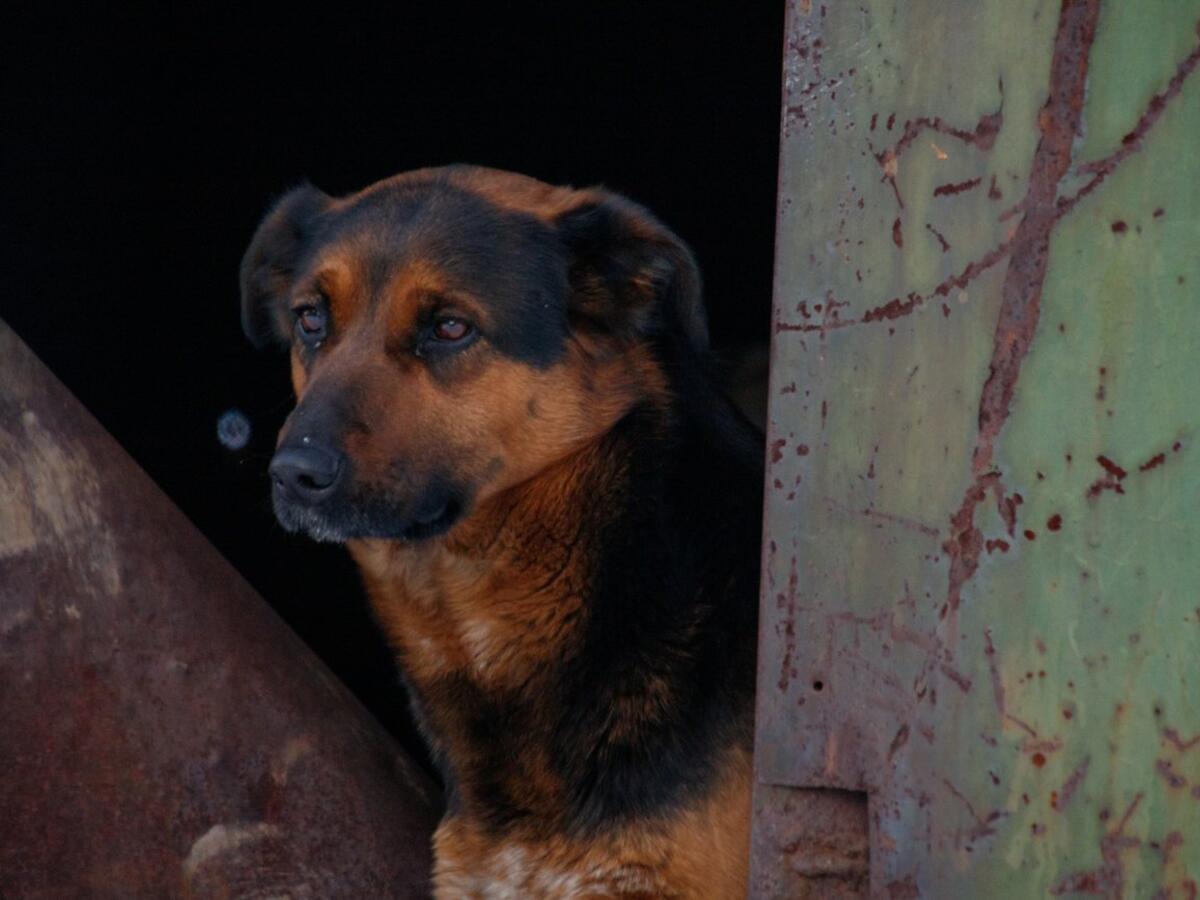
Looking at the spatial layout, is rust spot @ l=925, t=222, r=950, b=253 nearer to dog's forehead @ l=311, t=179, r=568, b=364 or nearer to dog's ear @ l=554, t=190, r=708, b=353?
dog's ear @ l=554, t=190, r=708, b=353

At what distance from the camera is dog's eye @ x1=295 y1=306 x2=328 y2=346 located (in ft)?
9.46

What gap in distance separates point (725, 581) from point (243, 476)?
3.57 meters

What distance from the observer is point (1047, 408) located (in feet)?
6.86

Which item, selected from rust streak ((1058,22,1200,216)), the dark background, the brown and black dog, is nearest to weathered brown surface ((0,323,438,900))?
the brown and black dog

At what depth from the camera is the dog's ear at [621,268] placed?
9.40ft

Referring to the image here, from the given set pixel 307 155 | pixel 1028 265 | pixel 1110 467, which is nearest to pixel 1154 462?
pixel 1110 467

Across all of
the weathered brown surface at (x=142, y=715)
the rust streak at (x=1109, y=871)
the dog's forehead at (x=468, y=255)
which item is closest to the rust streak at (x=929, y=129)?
the dog's forehead at (x=468, y=255)

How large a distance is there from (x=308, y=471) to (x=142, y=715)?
2.57ft

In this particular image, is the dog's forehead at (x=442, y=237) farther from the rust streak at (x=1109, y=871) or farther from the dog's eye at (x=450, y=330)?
the rust streak at (x=1109, y=871)

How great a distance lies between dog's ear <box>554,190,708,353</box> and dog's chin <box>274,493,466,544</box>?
521 millimetres

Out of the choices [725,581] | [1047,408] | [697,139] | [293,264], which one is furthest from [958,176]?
[697,139]

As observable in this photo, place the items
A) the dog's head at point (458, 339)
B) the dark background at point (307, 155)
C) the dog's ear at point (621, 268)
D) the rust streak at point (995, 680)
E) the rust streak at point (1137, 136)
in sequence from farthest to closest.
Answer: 1. the dark background at point (307, 155)
2. the dog's ear at point (621, 268)
3. the dog's head at point (458, 339)
4. the rust streak at point (995, 680)
5. the rust streak at point (1137, 136)

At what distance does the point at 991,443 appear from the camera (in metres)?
2.12

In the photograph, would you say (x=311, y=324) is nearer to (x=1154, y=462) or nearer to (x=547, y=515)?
(x=547, y=515)
